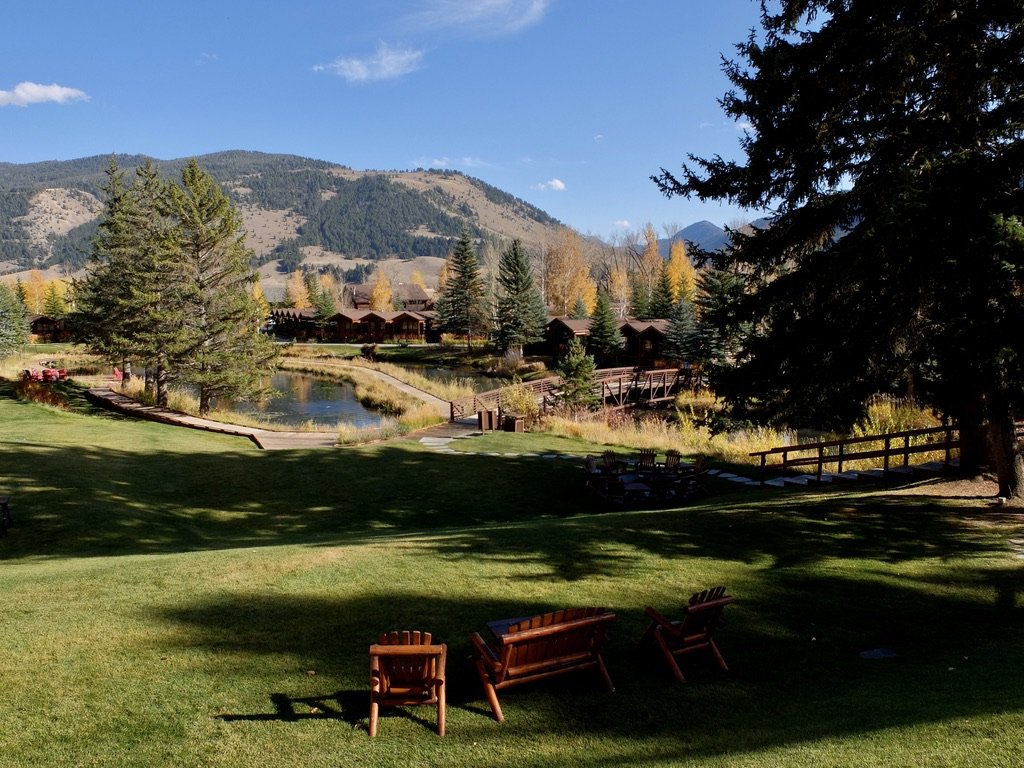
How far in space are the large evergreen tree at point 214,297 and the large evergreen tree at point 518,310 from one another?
3674cm

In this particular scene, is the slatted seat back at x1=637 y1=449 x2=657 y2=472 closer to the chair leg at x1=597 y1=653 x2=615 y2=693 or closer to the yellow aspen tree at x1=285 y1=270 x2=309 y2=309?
the chair leg at x1=597 y1=653 x2=615 y2=693

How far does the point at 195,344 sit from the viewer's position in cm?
3556

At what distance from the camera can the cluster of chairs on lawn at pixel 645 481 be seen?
17156 mm

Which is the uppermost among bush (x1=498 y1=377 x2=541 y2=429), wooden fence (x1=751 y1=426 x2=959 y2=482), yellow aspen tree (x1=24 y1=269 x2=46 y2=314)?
yellow aspen tree (x1=24 y1=269 x2=46 y2=314)

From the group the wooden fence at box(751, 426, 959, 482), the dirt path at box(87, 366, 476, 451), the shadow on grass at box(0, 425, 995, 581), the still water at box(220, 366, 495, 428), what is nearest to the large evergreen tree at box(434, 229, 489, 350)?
the still water at box(220, 366, 495, 428)

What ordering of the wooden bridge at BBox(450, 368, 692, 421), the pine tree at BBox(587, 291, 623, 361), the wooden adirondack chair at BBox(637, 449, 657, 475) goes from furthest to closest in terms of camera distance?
1. the pine tree at BBox(587, 291, 623, 361)
2. the wooden bridge at BBox(450, 368, 692, 421)
3. the wooden adirondack chair at BBox(637, 449, 657, 475)

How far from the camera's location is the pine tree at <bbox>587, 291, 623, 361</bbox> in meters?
64.1

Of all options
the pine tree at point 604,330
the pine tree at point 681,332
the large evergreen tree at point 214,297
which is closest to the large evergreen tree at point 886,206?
the large evergreen tree at point 214,297

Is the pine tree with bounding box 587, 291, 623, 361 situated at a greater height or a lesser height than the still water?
greater

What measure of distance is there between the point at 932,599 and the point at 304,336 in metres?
98.8

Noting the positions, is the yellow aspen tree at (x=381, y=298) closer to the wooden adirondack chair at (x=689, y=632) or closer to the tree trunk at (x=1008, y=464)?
the tree trunk at (x=1008, y=464)

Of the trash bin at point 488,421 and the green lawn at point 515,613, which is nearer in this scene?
the green lawn at point 515,613

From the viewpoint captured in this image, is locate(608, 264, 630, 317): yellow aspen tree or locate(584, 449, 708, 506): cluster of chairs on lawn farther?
locate(608, 264, 630, 317): yellow aspen tree

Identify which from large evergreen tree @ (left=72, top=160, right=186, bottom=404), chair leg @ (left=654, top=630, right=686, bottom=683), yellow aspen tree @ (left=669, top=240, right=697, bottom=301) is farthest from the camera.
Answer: yellow aspen tree @ (left=669, top=240, right=697, bottom=301)
